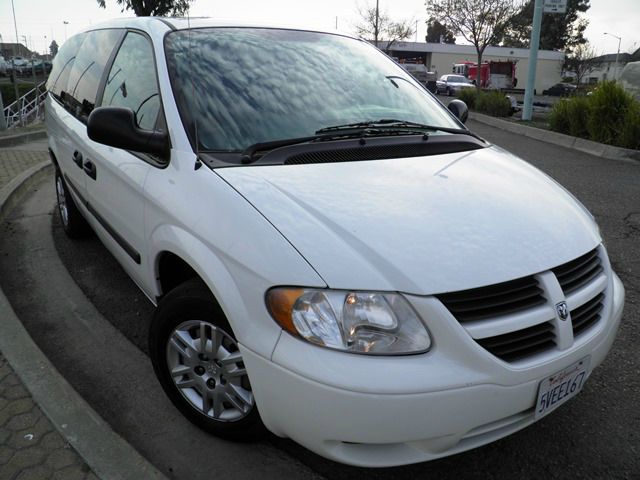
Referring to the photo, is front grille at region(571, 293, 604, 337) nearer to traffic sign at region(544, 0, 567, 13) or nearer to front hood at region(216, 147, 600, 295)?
front hood at region(216, 147, 600, 295)

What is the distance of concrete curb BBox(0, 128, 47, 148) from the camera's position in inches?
358

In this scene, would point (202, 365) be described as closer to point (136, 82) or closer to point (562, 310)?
point (562, 310)

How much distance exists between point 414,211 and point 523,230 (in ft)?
1.40

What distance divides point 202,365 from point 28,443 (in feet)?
2.59

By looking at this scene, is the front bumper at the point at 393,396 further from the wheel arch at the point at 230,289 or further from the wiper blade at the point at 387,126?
the wiper blade at the point at 387,126

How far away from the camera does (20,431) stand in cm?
226

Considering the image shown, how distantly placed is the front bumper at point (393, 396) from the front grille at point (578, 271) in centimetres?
33

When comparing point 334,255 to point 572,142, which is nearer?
point 334,255

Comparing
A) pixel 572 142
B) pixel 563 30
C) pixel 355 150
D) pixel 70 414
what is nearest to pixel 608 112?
pixel 572 142

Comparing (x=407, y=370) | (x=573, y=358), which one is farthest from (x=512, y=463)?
(x=407, y=370)

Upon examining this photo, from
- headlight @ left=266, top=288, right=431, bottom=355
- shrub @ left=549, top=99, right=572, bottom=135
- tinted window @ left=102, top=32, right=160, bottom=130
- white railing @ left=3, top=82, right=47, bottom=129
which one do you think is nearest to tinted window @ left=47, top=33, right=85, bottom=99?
tinted window @ left=102, top=32, right=160, bottom=130

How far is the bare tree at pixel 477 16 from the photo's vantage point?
28.8 m

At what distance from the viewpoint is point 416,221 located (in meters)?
1.95

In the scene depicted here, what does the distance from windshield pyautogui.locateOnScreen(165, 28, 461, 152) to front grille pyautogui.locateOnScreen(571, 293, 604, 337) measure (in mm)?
1336
